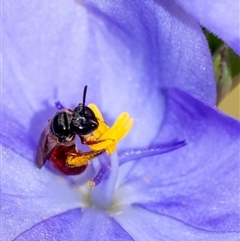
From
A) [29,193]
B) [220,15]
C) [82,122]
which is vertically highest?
[220,15]

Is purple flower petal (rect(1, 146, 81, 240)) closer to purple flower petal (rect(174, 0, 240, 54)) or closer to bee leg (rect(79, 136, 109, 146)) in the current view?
bee leg (rect(79, 136, 109, 146))

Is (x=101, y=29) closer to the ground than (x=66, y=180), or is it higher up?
higher up

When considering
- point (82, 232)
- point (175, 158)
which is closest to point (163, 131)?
point (175, 158)

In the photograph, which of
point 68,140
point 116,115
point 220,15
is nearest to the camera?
point 220,15

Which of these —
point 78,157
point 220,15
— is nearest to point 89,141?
point 78,157

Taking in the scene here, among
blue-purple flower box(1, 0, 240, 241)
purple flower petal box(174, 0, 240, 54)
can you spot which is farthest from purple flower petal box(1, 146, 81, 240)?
purple flower petal box(174, 0, 240, 54)

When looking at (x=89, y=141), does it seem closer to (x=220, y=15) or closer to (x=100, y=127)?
(x=100, y=127)

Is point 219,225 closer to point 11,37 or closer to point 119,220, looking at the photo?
point 119,220

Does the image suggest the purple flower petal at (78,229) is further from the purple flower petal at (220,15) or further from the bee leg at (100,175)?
the purple flower petal at (220,15)
